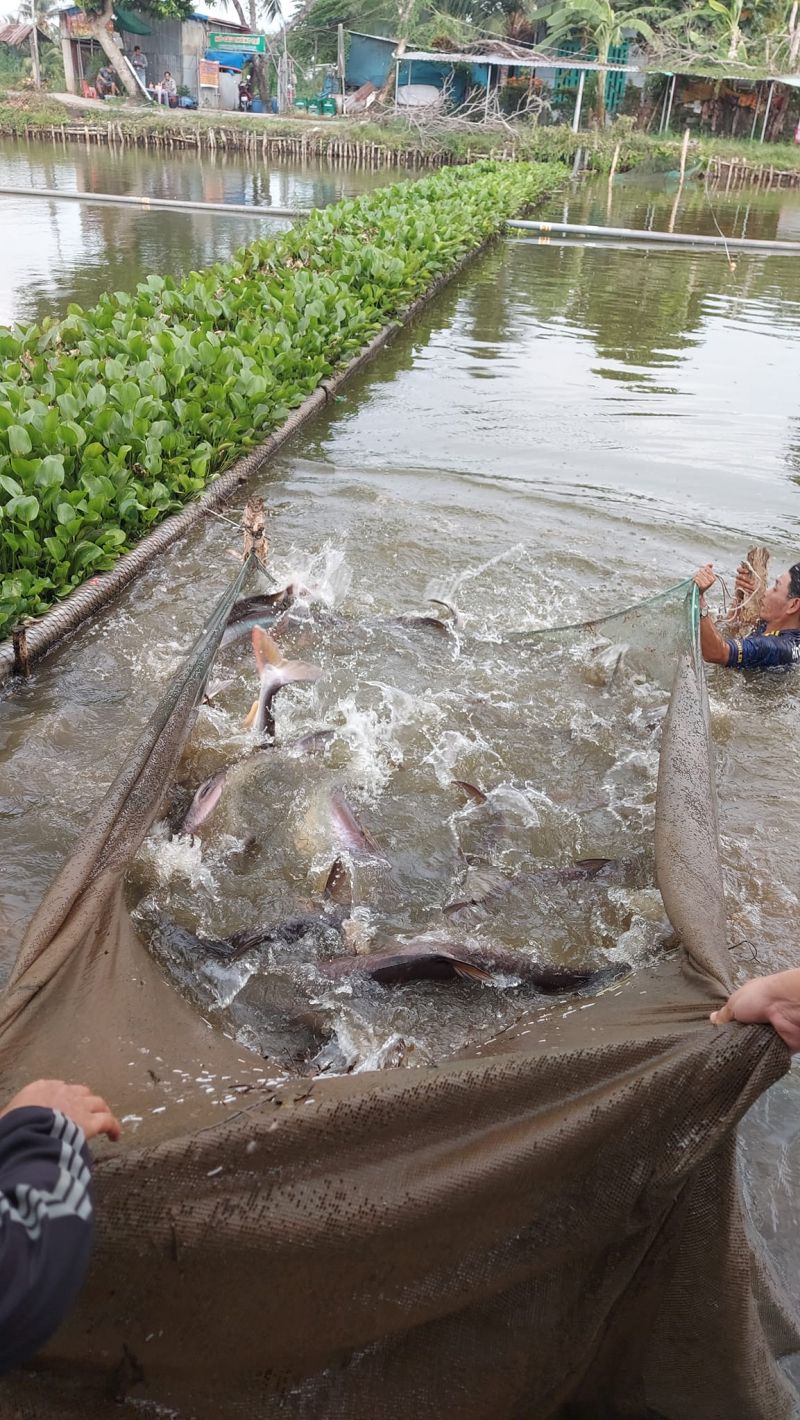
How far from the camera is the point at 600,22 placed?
36844 mm

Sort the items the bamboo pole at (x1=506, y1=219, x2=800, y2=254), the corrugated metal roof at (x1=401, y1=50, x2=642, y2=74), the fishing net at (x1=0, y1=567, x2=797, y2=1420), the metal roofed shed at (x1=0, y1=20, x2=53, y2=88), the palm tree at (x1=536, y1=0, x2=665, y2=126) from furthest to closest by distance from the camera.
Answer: the metal roofed shed at (x1=0, y1=20, x2=53, y2=88), the corrugated metal roof at (x1=401, y1=50, x2=642, y2=74), the palm tree at (x1=536, y1=0, x2=665, y2=126), the bamboo pole at (x1=506, y1=219, x2=800, y2=254), the fishing net at (x1=0, y1=567, x2=797, y2=1420)

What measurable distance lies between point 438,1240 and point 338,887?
202cm

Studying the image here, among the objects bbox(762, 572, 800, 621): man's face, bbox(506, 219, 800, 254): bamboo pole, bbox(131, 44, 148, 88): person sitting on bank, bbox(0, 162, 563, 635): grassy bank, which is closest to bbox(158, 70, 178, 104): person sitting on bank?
bbox(131, 44, 148, 88): person sitting on bank

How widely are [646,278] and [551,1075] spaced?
1753cm

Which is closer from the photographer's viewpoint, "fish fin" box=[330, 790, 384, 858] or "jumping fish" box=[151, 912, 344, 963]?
"jumping fish" box=[151, 912, 344, 963]

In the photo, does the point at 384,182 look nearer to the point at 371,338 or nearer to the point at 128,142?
the point at 128,142

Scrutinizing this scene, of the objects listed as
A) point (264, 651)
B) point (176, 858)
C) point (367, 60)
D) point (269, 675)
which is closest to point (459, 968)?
point (176, 858)

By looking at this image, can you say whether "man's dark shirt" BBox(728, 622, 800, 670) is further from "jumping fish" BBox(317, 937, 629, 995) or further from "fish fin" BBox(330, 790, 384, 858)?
"jumping fish" BBox(317, 937, 629, 995)

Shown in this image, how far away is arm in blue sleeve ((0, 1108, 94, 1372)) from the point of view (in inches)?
51.4

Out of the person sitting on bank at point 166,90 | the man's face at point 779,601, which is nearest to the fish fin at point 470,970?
the man's face at point 779,601

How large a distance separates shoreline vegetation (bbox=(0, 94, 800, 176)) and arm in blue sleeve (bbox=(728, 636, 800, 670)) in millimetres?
36262

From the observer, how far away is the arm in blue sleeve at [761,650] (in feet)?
16.4

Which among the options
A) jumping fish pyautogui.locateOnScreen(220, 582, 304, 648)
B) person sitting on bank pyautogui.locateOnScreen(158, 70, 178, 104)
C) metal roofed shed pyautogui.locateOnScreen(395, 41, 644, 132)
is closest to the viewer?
jumping fish pyautogui.locateOnScreen(220, 582, 304, 648)

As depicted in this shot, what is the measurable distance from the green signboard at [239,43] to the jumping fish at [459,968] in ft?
176
